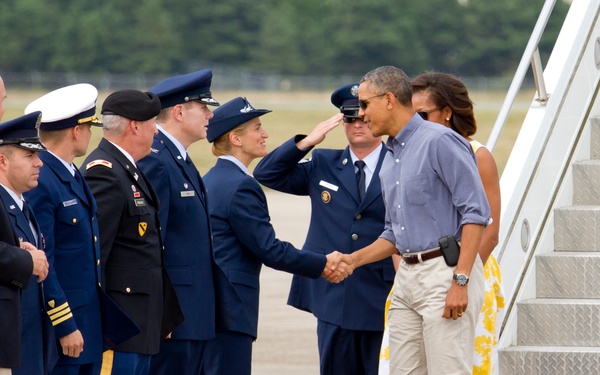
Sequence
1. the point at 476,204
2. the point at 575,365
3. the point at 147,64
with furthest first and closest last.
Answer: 1. the point at 147,64
2. the point at 575,365
3. the point at 476,204

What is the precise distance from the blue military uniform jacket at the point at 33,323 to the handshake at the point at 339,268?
5.28 feet

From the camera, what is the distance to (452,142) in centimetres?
486

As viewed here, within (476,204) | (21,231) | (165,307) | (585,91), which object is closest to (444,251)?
(476,204)

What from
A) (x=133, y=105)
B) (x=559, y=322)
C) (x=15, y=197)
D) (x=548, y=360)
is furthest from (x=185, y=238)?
(x=559, y=322)

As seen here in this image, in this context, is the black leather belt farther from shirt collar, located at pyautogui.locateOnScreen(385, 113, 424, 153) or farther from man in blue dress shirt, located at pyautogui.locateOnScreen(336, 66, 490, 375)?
shirt collar, located at pyautogui.locateOnScreen(385, 113, 424, 153)

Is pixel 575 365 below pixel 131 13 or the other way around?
below

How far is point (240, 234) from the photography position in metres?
5.73

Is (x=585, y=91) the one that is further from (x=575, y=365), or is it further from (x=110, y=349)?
(x=110, y=349)

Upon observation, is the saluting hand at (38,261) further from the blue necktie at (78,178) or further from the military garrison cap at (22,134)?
the blue necktie at (78,178)

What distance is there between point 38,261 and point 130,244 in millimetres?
732

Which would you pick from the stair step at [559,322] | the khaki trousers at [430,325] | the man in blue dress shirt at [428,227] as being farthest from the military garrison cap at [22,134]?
the stair step at [559,322]

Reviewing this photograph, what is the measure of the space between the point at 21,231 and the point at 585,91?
3747 millimetres

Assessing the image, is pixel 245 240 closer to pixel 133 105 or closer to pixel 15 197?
pixel 133 105

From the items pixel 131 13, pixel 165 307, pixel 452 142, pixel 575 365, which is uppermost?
pixel 131 13
